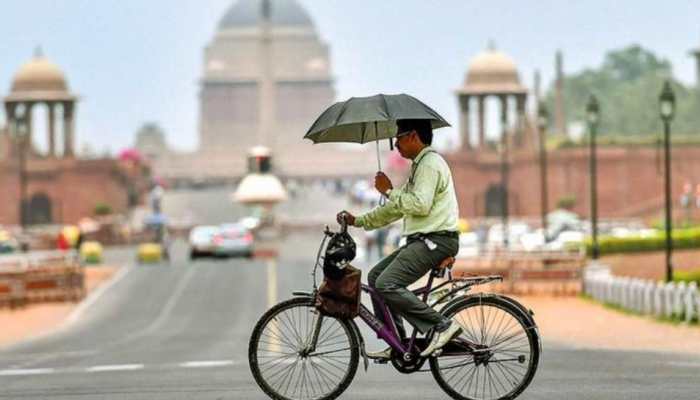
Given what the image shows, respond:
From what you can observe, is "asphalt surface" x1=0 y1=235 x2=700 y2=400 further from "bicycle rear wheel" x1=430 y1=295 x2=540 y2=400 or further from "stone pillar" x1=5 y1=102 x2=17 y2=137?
"stone pillar" x1=5 y1=102 x2=17 y2=137

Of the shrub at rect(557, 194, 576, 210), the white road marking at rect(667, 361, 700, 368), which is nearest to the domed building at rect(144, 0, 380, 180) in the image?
the shrub at rect(557, 194, 576, 210)

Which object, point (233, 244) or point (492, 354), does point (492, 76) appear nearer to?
point (233, 244)

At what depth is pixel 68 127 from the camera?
377 feet

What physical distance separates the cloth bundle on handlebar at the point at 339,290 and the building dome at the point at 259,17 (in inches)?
7251

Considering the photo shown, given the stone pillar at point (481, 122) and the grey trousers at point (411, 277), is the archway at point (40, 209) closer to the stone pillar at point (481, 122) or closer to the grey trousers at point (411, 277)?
the stone pillar at point (481, 122)

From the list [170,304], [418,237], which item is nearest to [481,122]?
[170,304]

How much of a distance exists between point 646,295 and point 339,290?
18.5 m

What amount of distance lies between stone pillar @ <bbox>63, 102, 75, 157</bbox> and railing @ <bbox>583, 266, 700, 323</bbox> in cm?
7752

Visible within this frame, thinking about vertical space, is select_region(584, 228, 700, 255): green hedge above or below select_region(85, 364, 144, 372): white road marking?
below

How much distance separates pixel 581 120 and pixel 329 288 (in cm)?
17116

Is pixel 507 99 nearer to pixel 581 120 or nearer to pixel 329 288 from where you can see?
pixel 581 120

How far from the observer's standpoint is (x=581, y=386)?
1382 centimetres

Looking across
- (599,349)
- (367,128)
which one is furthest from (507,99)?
(367,128)

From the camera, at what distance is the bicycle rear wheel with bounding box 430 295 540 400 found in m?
11.7
